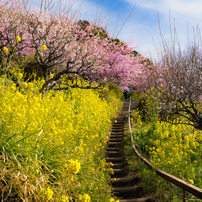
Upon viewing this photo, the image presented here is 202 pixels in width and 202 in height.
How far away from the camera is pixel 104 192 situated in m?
4.39

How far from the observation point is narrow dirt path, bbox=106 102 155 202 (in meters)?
5.14

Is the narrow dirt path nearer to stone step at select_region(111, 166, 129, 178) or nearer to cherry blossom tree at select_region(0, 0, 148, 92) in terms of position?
stone step at select_region(111, 166, 129, 178)

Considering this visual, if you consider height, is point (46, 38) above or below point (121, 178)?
above

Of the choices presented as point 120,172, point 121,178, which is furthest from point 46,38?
point 121,178

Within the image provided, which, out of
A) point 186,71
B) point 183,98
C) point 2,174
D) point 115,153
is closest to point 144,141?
point 115,153

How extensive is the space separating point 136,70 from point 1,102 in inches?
559

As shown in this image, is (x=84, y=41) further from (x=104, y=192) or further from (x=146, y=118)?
(x=104, y=192)

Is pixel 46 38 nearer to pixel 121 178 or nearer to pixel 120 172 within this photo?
pixel 120 172

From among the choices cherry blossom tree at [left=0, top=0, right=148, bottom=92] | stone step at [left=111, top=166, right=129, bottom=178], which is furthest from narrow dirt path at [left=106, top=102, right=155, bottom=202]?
cherry blossom tree at [left=0, top=0, right=148, bottom=92]

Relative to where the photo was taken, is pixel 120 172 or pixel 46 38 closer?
pixel 120 172

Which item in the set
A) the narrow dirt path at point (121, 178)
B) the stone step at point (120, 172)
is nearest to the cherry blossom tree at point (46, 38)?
the narrow dirt path at point (121, 178)

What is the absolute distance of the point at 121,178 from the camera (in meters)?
6.02

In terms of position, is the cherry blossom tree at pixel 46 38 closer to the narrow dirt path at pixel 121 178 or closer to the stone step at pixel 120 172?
the narrow dirt path at pixel 121 178

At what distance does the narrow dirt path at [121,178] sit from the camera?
5141 mm
